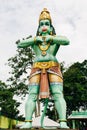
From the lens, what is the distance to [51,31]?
9.30 m

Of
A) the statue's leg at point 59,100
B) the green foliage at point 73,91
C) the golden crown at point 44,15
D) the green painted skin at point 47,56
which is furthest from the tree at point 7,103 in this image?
the statue's leg at point 59,100

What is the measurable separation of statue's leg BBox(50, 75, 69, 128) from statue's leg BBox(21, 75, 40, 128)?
397mm

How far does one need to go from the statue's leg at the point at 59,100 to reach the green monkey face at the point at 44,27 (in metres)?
1.26

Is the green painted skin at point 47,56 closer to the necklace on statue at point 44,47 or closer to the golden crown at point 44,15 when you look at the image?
the necklace on statue at point 44,47

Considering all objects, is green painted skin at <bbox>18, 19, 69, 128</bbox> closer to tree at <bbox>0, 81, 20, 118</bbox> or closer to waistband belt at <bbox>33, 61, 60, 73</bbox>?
waistband belt at <bbox>33, 61, 60, 73</bbox>

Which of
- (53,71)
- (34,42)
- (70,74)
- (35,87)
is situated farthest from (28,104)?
(70,74)

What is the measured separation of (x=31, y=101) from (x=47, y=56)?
1195 millimetres

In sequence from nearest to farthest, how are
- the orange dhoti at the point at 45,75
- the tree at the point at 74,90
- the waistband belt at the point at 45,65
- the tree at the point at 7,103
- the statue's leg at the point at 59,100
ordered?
the statue's leg at the point at 59,100 < the orange dhoti at the point at 45,75 < the waistband belt at the point at 45,65 < the tree at the point at 7,103 < the tree at the point at 74,90

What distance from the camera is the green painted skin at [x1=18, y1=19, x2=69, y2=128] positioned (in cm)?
862

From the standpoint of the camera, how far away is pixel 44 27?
9.20m

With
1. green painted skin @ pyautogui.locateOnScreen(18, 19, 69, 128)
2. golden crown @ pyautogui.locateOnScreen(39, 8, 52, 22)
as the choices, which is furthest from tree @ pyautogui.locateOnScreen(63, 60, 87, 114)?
green painted skin @ pyautogui.locateOnScreen(18, 19, 69, 128)

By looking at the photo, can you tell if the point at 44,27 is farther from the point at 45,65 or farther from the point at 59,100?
the point at 59,100

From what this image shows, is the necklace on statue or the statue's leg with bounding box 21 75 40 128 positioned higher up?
the necklace on statue

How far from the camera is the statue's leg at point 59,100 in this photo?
855 cm
